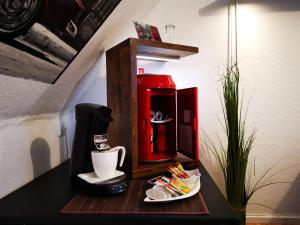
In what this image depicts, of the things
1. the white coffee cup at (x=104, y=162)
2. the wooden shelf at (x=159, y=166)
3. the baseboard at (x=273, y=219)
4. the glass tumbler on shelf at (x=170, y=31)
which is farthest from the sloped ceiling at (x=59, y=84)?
the baseboard at (x=273, y=219)

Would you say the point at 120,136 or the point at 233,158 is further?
the point at 233,158

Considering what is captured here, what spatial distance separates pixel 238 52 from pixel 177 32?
18.6 inches

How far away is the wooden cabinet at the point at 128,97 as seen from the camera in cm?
103

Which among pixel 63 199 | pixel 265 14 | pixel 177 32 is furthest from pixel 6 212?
pixel 265 14

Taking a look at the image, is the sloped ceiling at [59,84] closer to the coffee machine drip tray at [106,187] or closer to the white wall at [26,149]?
the white wall at [26,149]

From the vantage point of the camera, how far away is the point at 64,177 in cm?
111

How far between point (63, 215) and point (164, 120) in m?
0.75

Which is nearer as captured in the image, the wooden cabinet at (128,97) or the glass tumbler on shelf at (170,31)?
the wooden cabinet at (128,97)

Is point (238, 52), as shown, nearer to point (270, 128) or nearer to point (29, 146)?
point (270, 128)

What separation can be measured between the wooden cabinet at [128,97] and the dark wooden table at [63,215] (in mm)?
278

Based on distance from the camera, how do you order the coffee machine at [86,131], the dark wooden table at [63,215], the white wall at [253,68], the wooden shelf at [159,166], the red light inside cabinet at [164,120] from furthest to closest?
the white wall at [253,68] → the red light inside cabinet at [164,120] → the wooden shelf at [159,166] → the coffee machine at [86,131] → the dark wooden table at [63,215]

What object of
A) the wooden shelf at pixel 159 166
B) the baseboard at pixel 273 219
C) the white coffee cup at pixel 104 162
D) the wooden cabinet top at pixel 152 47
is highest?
the wooden cabinet top at pixel 152 47

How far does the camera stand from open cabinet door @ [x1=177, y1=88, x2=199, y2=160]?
4.07ft

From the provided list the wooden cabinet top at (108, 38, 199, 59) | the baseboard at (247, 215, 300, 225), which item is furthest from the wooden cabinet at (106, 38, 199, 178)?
the baseboard at (247, 215, 300, 225)
